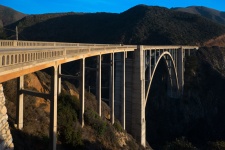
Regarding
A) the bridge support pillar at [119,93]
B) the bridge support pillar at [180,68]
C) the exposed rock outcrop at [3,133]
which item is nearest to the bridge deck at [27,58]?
the exposed rock outcrop at [3,133]

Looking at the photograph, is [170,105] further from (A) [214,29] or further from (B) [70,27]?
(B) [70,27]

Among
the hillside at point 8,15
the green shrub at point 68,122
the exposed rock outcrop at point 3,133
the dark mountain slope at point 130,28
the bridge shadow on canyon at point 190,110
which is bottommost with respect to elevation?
the bridge shadow on canyon at point 190,110

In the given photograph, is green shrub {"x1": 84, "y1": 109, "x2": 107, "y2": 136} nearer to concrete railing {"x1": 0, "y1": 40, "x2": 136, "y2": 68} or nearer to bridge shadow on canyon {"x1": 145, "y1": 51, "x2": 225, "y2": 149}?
concrete railing {"x1": 0, "y1": 40, "x2": 136, "y2": 68}

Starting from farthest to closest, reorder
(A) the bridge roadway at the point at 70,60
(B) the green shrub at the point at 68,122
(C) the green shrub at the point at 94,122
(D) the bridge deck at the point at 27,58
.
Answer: (C) the green shrub at the point at 94,122
(B) the green shrub at the point at 68,122
(A) the bridge roadway at the point at 70,60
(D) the bridge deck at the point at 27,58

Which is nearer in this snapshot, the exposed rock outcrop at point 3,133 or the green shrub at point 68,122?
the exposed rock outcrop at point 3,133

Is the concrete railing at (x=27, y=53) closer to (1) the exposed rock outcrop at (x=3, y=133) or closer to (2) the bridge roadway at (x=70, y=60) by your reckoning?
(2) the bridge roadway at (x=70, y=60)

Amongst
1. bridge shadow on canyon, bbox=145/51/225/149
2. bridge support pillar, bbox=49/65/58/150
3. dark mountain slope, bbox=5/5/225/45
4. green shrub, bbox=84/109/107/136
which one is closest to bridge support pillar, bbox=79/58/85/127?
green shrub, bbox=84/109/107/136

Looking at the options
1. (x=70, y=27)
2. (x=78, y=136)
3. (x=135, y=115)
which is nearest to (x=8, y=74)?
(x=78, y=136)
